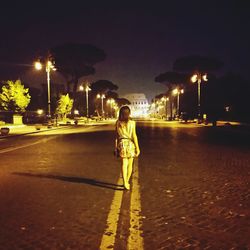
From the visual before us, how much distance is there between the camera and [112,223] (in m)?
5.59

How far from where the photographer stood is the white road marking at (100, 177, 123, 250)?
470 cm

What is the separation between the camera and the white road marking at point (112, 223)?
4.70 meters

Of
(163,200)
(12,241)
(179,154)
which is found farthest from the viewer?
(179,154)

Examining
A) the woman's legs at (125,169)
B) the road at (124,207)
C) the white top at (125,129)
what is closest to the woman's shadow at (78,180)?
the road at (124,207)

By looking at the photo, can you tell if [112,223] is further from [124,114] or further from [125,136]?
[124,114]

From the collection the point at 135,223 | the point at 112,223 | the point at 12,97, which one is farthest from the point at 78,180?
the point at 12,97

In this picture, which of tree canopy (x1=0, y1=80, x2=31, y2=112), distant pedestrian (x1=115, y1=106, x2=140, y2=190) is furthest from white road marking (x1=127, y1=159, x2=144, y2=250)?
tree canopy (x1=0, y1=80, x2=31, y2=112)

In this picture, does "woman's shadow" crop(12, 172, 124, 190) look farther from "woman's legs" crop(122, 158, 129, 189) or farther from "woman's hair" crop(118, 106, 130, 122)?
"woman's hair" crop(118, 106, 130, 122)

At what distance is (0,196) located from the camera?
7559 mm

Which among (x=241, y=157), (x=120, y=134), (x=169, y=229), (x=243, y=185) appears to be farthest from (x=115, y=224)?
(x=241, y=157)

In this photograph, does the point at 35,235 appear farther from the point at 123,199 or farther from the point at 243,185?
the point at 243,185

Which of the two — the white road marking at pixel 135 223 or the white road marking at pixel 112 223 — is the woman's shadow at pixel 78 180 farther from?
the white road marking at pixel 112 223

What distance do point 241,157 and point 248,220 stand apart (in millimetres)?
8555

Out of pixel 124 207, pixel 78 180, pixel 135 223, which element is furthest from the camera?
pixel 78 180
